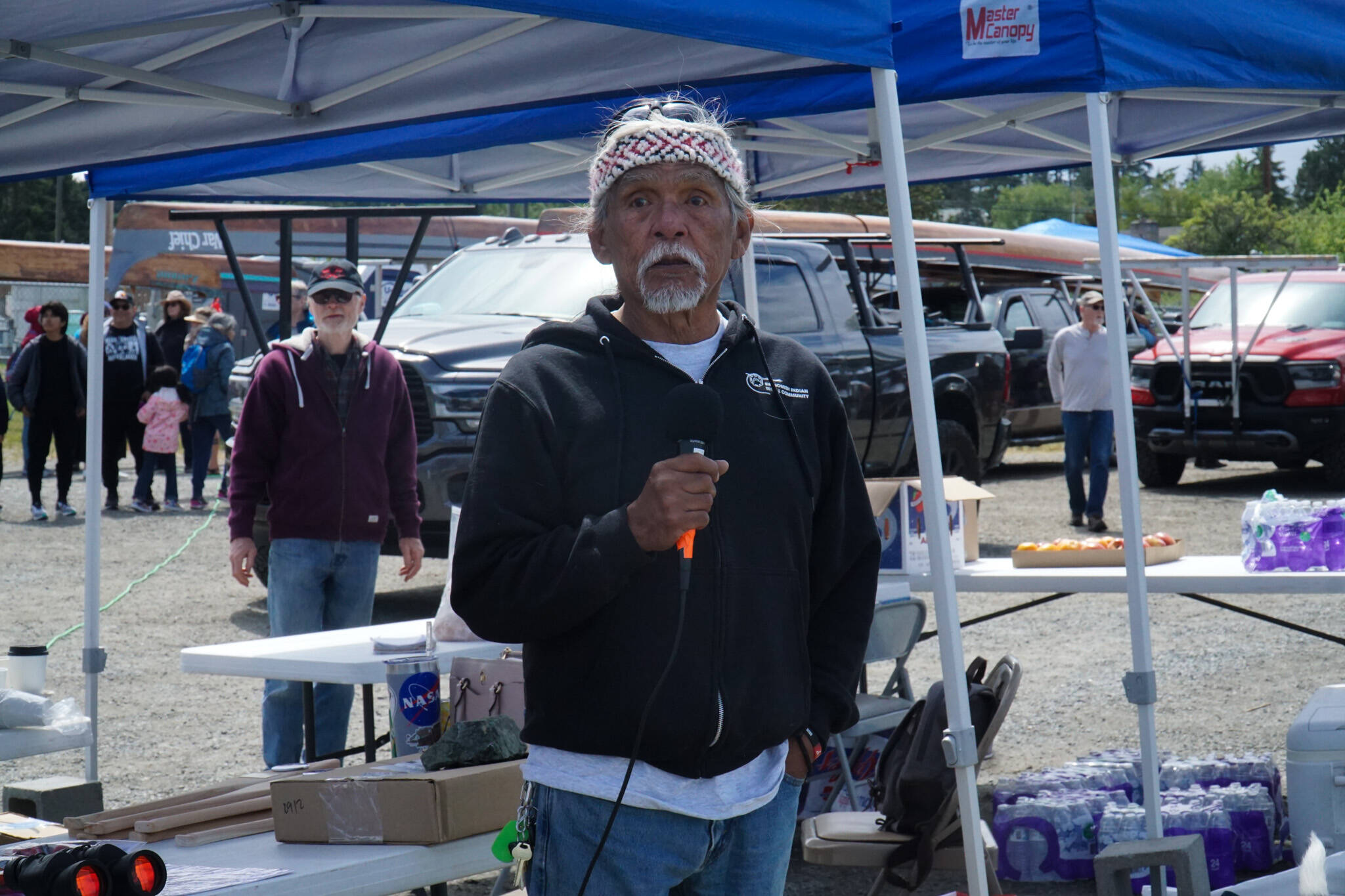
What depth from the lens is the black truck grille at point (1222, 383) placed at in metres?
14.4

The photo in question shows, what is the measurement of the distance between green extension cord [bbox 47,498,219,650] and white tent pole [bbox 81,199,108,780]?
1772 mm

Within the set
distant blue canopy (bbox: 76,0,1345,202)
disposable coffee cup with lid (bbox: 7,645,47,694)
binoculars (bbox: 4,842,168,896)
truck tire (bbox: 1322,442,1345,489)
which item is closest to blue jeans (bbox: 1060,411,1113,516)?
truck tire (bbox: 1322,442,1345,489)

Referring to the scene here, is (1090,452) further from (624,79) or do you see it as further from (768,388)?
(768,388)

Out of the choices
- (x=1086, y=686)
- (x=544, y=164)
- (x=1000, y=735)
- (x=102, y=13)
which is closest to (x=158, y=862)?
(x=102, y=13)

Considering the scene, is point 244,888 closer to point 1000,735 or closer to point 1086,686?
point 1000,735

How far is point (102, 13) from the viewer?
368 cm

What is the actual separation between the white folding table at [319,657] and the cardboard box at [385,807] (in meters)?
0.74

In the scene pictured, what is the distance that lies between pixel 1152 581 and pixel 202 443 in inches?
454

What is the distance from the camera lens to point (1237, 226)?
5478cm

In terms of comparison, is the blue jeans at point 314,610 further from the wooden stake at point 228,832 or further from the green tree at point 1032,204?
the green tree at point 1032,204

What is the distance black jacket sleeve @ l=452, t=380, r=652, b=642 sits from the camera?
2.00 m

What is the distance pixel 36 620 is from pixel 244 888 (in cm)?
708

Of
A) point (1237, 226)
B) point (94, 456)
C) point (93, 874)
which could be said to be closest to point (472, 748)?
point (93, 874)

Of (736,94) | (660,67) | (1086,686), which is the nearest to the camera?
(660,67)
